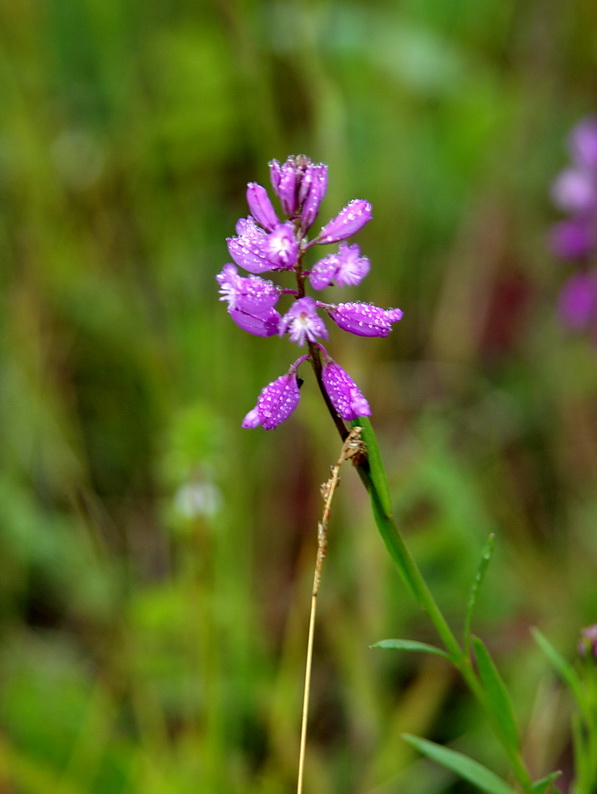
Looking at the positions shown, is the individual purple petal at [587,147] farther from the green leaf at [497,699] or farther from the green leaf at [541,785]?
the green leaf at [541,785]

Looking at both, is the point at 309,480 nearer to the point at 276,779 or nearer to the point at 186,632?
the point at 186,632

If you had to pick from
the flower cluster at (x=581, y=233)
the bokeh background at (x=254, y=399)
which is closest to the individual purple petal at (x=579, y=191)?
the flower cluster at (x=581, y=233)

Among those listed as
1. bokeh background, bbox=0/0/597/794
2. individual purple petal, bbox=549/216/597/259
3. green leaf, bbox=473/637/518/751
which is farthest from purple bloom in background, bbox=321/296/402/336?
individual purple petal, bbox=549/216/597/259

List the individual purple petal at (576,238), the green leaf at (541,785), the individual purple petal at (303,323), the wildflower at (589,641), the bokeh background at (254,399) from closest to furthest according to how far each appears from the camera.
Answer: the individual purple petal at (303,323) → the green leaf at (541,785) → the wildflower at (589,641) → the bokeh background at (254,399) → the individual purple petal at (576,238)

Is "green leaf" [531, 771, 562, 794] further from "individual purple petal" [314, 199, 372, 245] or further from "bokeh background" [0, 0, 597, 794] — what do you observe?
"bokeh background" [0, 0, 597, 794]

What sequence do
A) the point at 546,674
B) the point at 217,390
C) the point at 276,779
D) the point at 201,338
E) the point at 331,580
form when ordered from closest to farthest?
the point at 276,779 → the point at 546,674 → the point at 331,580 → the point at 217,390 → the point at 201,338

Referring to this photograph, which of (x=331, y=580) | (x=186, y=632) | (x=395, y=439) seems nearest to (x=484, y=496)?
(x=395, y=439)

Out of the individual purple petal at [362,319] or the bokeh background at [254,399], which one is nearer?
the individual purple petal at [362,319]
